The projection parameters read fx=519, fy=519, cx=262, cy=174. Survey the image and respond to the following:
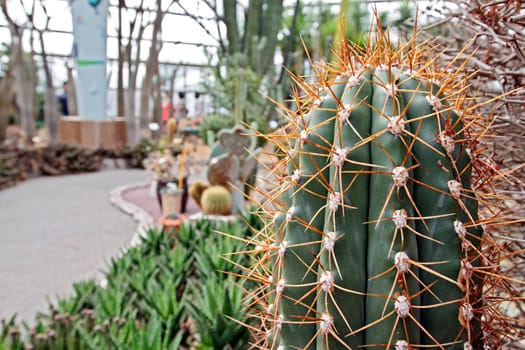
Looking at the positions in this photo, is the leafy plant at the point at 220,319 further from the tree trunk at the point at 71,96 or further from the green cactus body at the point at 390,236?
the tree trunk at the point at 71,96

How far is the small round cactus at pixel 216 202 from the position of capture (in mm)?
5395

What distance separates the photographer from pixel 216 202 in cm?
539

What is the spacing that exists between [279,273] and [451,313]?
0.29 m

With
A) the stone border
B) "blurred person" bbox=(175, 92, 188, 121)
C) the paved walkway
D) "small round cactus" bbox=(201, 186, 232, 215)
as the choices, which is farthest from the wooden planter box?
"small round cactus" bbox=(201, 186, 232, 215)

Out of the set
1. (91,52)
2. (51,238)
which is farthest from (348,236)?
(91,52)

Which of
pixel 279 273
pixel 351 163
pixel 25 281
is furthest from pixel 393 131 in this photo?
pixel 25 281

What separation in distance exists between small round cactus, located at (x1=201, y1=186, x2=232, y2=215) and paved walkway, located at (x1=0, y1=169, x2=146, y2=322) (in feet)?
3.35

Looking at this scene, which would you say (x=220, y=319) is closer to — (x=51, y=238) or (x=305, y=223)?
(x=305, y=223)

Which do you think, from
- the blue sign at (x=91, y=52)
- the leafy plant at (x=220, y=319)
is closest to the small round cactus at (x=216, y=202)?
the blue sign at (x=91, y=52)

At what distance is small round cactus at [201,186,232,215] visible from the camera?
A: 5.39m

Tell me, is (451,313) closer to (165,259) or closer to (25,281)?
(165,259)

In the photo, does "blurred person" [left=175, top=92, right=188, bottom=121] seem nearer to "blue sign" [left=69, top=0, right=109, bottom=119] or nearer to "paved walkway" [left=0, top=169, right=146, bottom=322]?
"paved walkway" [left=0, top=169, right=146, bottom=322]

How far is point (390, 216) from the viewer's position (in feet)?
2.60

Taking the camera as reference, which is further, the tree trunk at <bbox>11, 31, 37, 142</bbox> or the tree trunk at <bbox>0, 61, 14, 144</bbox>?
the tree trunk at <bbox>0, 61, 14, 144</bbox>
